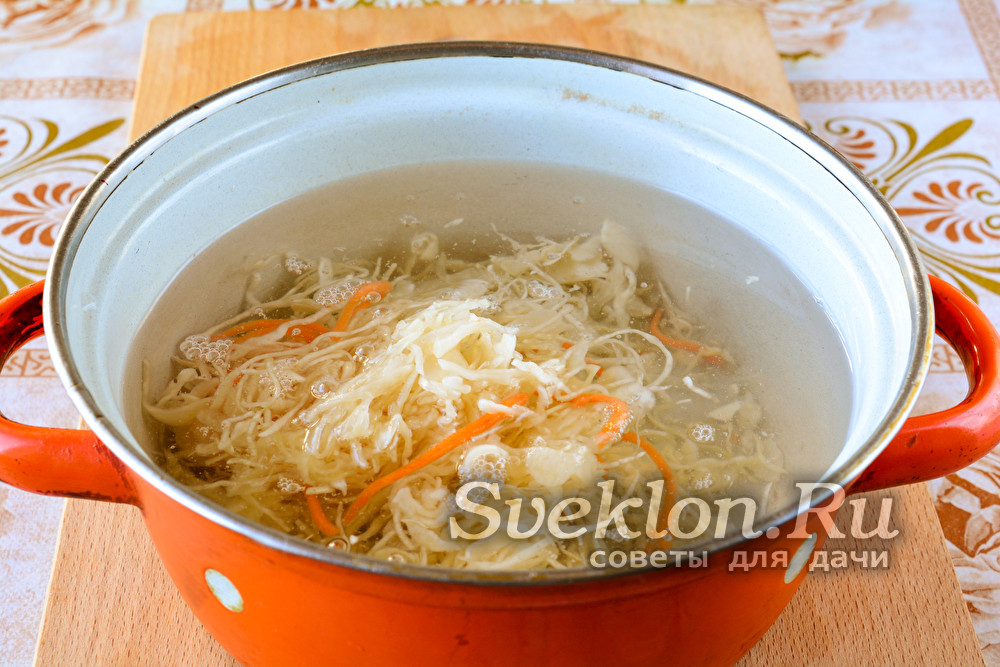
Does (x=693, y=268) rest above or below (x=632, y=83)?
below

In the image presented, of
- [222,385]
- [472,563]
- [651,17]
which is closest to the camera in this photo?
[472,563]

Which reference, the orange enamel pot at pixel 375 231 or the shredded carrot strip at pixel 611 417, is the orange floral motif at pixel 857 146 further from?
the shredded carrot strip at pixel 611 417

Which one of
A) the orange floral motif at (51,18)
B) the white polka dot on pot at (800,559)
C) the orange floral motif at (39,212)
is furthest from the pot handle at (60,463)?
the orange floral motif at (51,18)

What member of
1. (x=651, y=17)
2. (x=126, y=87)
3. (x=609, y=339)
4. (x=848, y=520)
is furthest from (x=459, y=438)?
(x=126, y=87)

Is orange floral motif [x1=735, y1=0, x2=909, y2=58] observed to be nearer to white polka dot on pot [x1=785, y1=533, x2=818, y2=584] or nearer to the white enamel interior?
the white enamel interior

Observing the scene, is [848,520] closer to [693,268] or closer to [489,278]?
[693,268]

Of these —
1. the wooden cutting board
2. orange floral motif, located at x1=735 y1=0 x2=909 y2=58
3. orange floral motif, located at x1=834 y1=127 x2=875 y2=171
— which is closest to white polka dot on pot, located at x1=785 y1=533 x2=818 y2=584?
the wooden cutting board
